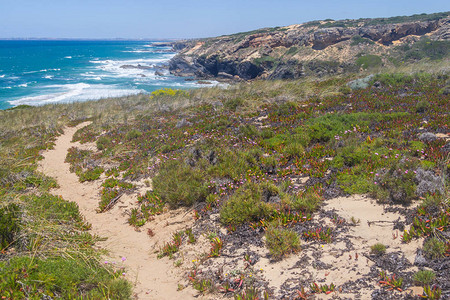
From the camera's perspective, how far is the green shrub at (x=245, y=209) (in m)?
5.25

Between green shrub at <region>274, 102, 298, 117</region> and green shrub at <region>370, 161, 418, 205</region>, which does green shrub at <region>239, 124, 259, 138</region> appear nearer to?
green shrub at <region>274, 102, 298, 117</region>

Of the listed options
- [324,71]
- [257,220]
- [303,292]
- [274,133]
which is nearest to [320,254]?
[303,292]

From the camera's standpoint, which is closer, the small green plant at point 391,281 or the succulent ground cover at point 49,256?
the small green plant at point 391,281

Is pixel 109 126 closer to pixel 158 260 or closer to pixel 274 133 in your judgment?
pixel 274 133

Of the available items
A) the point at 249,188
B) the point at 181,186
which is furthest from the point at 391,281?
the point at 181,186

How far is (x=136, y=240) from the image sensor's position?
5742 mm

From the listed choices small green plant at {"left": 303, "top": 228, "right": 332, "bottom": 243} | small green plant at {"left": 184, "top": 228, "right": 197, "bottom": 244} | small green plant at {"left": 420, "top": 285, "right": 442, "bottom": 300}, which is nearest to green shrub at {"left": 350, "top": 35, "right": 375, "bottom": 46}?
small green plant at {"left": 303, "top": 228, "right": 332, "bottom": 243}

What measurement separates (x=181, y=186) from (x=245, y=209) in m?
1.92

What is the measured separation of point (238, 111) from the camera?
46.1ft

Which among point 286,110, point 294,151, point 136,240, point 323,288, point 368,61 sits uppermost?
point 368,61

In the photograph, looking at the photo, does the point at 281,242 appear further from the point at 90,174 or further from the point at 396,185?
the point at 90,174

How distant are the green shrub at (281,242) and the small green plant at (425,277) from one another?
1.55 m

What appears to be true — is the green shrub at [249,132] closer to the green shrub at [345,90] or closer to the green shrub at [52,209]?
the green shrub at [52,209]

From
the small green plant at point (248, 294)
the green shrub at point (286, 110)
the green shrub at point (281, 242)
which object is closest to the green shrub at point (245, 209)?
the green shrub at point (281, 242)
